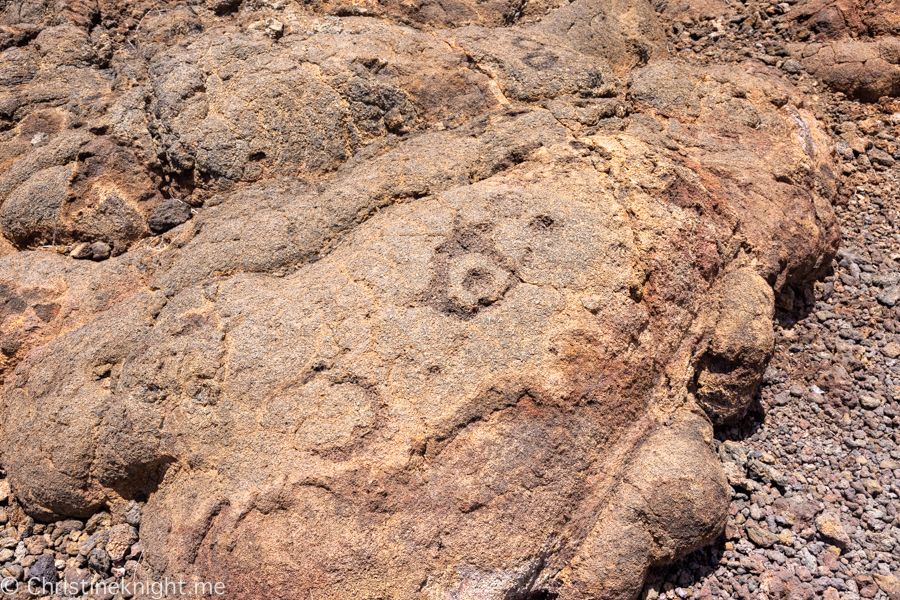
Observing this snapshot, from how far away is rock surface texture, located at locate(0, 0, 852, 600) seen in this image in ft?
7.17

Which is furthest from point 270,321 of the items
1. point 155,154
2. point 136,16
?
point 136,16

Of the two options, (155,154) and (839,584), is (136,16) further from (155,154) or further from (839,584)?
(839,584)

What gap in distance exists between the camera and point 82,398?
2561 millimetres

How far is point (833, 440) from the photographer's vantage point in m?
2.96

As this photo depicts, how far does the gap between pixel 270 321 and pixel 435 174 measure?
106 centimetres

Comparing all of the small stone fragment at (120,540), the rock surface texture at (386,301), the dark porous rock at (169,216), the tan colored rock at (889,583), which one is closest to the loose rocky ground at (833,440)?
the tan colored rock at (889,583)

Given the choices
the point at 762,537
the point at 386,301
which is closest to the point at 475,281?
the point at 386,301

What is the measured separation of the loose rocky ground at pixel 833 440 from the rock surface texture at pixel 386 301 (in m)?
0.15

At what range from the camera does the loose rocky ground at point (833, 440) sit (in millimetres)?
2559

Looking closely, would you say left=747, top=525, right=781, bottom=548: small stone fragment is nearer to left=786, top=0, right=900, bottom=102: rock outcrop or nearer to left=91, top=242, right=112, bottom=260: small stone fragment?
left=786, top=0, right=900, bottom=102: rock outcrop

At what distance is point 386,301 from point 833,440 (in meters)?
2.26

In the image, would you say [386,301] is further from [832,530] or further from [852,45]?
[852,45]

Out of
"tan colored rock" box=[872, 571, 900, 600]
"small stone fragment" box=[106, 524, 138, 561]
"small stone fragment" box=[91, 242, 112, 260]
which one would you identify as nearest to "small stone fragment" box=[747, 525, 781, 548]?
"tan colored rock" box=[872, 571, 900, 600]

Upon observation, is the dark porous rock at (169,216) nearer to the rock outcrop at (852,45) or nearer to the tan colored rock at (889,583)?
the tan colored rock at (889,583)
